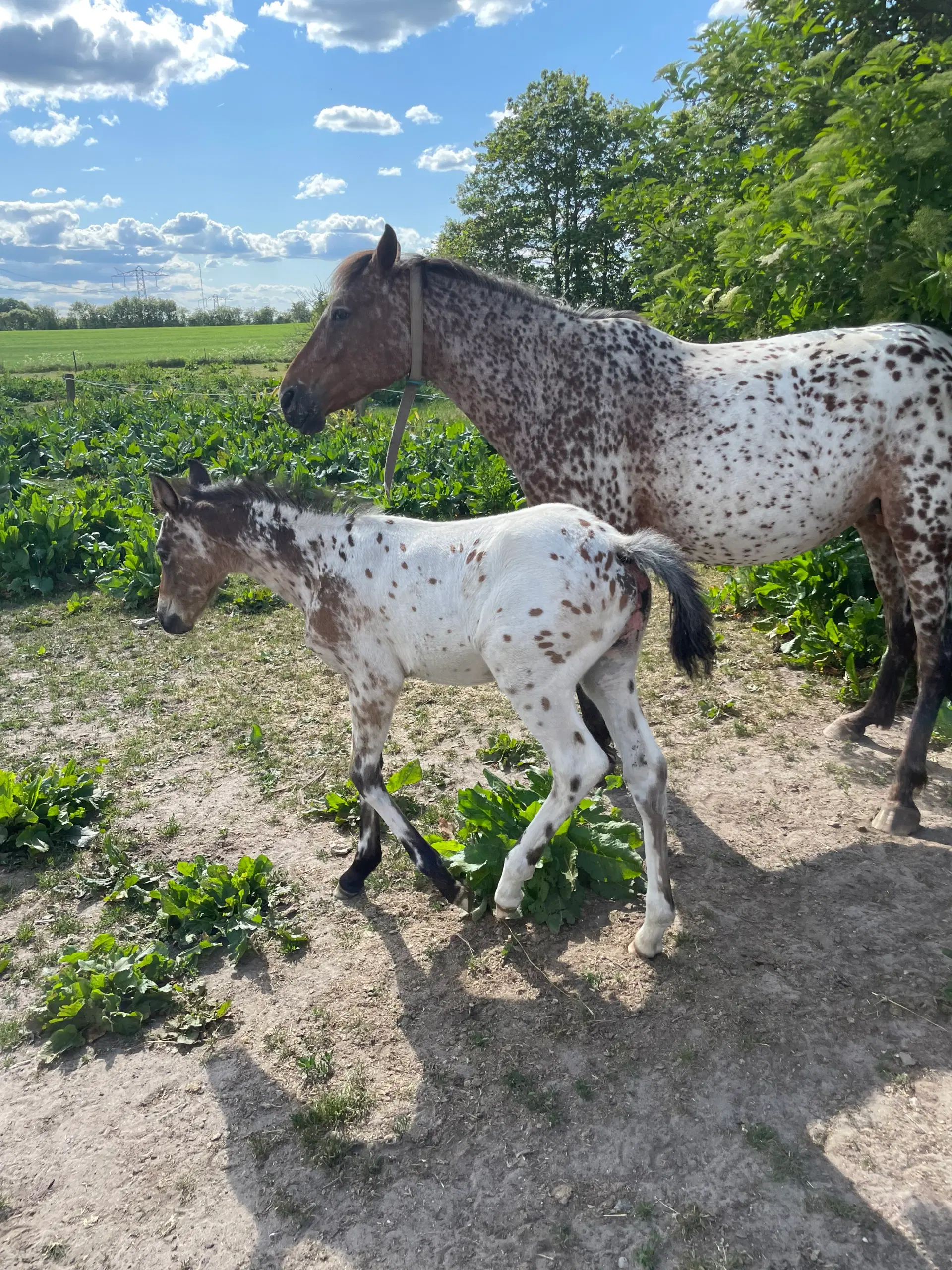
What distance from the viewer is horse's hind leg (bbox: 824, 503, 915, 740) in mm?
4684

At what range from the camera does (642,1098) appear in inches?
110

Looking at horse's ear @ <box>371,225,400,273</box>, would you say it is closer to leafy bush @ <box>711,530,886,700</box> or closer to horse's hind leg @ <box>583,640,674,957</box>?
horse's hind leg @ <box>583,640,674,957</box>

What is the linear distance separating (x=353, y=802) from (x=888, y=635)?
3.59m

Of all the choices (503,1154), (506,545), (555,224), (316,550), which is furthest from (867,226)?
(555,224)

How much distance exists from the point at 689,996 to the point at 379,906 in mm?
1535

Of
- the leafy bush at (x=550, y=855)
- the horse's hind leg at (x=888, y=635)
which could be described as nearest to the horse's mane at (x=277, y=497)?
the leafy bush at (x=550, y=855)

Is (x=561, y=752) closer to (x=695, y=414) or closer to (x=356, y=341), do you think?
(x=695, y=414)

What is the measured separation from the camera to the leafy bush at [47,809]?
4.50 m

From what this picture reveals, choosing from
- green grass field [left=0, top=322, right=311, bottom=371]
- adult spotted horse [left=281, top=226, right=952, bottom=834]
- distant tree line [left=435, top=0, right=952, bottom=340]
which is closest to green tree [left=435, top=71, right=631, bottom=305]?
green grass field [left=0, top=322, right=311, bottom=371]

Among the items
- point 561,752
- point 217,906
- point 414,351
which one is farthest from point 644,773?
point 414,351

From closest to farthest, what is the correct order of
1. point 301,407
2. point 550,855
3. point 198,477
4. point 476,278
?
1. point 550,855
2. point 198,477
3. point 476,278
4. point 301,407

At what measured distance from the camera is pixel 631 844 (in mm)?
3871

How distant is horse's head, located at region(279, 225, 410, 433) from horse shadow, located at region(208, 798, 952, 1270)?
302 cm

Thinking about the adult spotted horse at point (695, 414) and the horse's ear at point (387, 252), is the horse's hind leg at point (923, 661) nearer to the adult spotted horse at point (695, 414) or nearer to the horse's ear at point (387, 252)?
the adult spotted horse at point (695, 414)
